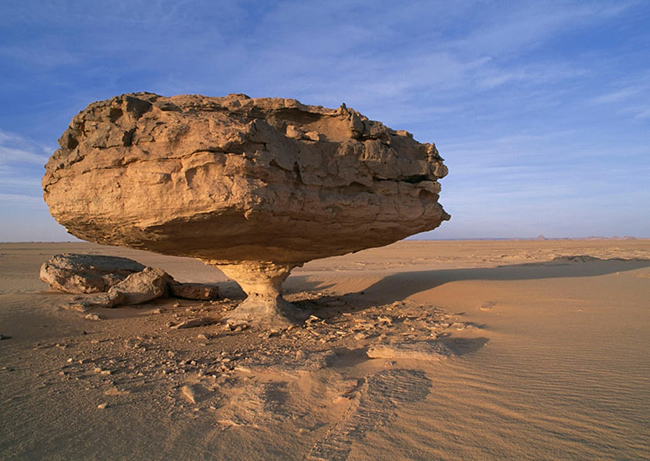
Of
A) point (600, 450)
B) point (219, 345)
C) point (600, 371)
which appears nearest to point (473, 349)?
point (600, 371)

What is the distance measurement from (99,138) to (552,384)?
6.11 metres

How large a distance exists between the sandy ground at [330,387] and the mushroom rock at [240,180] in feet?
5.01

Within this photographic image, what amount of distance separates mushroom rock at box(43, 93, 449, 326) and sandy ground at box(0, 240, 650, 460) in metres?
1.53

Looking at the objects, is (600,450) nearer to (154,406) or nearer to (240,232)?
(154,406)

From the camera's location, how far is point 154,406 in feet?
10.9

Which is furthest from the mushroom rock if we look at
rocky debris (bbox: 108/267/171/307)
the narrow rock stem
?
rocky debris (bbox: 108/267/171/307)

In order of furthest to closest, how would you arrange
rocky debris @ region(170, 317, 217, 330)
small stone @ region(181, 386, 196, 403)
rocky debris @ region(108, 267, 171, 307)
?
rocky debris @ region(108, 267, 171, 307), rocky debris @ region(170, 317, 217, 330), small stone @ region(181, 386, 196, 403)

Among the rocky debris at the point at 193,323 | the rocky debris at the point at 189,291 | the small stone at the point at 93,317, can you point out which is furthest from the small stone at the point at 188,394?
the rocky debris at the point at 189,291

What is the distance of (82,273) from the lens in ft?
30.3

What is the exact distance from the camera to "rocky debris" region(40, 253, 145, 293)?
29.3ft

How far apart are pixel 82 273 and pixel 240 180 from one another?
6.65 metres

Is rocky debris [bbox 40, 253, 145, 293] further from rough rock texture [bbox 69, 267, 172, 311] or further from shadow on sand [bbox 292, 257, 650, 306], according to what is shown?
shadow on sand [bbox 292, 257, 650, 306]

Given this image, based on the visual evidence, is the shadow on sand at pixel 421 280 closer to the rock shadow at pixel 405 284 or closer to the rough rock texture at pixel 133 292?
the rock shadow at pixel 405 284

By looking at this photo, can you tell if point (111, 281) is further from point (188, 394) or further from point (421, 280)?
point (421, 280)
